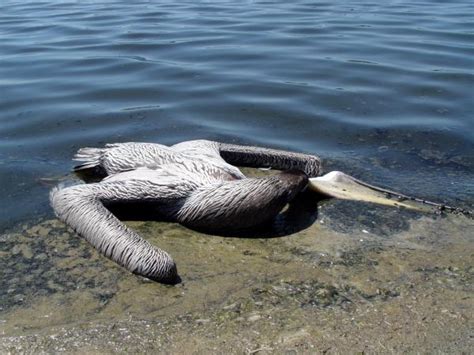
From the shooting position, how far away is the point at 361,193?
22.5ft

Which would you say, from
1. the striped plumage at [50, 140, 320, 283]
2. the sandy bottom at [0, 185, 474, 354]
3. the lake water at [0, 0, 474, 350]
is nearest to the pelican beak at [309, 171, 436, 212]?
the sandy bottom at [0, 185, 474, 354]

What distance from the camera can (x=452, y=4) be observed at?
18.0m

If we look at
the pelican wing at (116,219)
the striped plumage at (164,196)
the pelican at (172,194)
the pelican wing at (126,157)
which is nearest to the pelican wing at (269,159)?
the pelican at (172,194)

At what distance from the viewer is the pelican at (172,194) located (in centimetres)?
555

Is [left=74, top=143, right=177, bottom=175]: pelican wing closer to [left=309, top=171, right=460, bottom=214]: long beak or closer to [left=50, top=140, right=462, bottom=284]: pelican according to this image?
[left=50, top=140, right=462, bottom=284]: pelican

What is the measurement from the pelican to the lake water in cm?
46

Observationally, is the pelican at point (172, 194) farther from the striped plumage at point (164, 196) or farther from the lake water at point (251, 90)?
the lake water at point (251, 90)

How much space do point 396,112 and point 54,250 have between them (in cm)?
557

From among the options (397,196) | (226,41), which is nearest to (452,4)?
(226,41)

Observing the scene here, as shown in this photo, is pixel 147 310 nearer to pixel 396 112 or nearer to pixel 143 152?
pixel 143 152

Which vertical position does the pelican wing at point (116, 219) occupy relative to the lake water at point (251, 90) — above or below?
above

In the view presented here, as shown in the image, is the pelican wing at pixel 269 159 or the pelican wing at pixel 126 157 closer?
the pelican wing at pixel 126 157

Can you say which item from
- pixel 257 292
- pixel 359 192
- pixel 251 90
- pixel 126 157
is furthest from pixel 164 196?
pixel 251 90

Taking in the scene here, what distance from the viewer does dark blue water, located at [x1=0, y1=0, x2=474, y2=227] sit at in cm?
807
